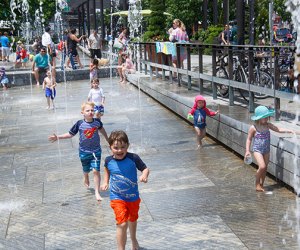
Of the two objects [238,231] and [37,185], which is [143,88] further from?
[238,231]

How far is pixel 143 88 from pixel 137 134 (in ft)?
23.6

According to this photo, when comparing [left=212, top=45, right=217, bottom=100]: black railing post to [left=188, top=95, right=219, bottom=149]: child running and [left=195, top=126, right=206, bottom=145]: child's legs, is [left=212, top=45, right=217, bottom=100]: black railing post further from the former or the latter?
[left=195, top=126, right=206, bottom=145]: child's legs

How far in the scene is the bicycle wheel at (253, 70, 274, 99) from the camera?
8461 millimetres

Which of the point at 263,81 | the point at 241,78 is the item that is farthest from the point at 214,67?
the point at 263,81

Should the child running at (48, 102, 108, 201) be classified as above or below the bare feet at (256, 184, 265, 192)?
above

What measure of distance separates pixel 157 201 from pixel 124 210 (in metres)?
1.66

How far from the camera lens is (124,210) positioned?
4902 millimetres

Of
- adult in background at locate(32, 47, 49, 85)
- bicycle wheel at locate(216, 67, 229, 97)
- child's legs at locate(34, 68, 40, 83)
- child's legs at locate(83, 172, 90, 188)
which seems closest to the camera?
child's legs at locate(83, 172, 90, 188)

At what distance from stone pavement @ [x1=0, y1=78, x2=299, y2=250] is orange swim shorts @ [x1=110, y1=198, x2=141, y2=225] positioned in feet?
1.41

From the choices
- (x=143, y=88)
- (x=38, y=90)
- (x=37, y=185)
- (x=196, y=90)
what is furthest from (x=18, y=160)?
(x=38, y=90)

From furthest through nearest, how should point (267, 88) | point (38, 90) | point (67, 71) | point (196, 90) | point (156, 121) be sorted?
point (67, 71) → point (38, 90) → point (196, 90) → point (156, 121) → point (267, 88)

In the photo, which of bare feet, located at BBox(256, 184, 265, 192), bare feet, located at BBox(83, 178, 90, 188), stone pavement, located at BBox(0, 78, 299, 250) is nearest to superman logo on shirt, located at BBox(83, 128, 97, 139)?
bare feet, located at BBox(83, 178, 90, 188)

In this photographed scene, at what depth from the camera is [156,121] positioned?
12.3m

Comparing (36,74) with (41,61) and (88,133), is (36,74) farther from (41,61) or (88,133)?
(88,133)
